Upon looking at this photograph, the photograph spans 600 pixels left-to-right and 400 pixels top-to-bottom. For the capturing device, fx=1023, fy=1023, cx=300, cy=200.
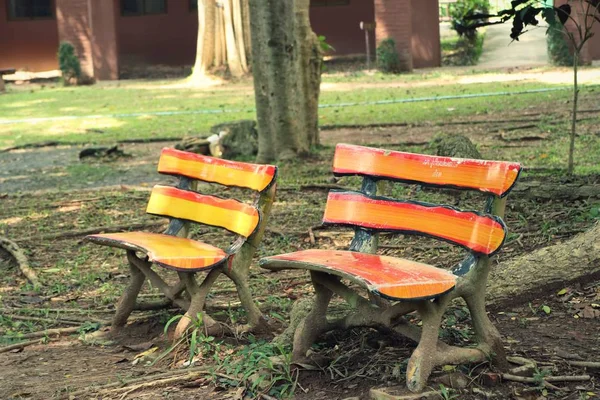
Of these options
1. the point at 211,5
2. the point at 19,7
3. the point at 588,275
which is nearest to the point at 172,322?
the point at 588,275

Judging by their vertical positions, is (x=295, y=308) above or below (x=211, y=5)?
below

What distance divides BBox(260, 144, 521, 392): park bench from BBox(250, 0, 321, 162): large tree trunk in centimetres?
564

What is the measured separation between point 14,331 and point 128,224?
2.42 m

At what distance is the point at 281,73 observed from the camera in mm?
10070

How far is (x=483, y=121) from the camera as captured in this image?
13.5 m

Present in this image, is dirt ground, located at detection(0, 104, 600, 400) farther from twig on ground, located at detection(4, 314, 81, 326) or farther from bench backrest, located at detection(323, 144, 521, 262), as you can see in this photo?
bench backrest, located at detection(323, 144, 521, 262)

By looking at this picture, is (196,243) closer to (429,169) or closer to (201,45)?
(429,169)

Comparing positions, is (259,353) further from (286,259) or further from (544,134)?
(544,134)

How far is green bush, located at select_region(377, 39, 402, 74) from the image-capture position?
25094 millimetres

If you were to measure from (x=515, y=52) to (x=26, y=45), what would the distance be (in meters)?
13.6

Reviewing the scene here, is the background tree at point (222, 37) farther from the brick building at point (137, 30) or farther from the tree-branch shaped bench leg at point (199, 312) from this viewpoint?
the tree-branch shaped bench leg at point (199, 312)

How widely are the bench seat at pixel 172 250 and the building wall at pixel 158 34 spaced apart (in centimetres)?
2431

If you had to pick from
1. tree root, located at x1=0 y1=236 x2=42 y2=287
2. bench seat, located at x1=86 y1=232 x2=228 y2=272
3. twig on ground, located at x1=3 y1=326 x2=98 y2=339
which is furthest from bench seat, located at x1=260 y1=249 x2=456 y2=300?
tree root, located at x1=0 y1=236 x2=42 y2=287

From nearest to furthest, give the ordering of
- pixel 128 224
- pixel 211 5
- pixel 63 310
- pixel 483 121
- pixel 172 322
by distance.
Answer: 1. pixel 172 322
2. pixel 63 310
3. pixel 128 224
4. pixel 483 121
5. pixel 211 5
